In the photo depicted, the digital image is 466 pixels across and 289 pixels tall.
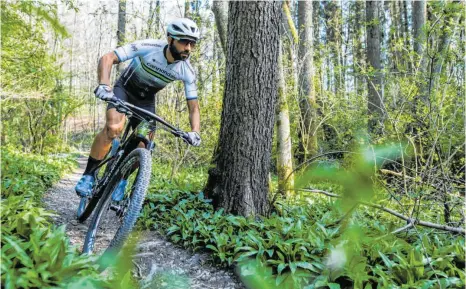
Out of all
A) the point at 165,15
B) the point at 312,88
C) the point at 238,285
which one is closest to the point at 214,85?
the point at 165,15

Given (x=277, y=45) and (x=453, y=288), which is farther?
(x=277, y=45)

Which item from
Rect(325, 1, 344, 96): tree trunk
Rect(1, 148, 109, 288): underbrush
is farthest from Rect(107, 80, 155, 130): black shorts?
Rect(325, 1, 344, 96): tree trunk

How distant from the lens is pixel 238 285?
2.98m

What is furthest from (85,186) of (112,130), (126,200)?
(126,200)

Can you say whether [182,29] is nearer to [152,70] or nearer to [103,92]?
[152,70]

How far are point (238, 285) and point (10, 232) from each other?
1.68 m

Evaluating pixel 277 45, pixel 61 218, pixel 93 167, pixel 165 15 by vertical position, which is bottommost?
pixel 61 218

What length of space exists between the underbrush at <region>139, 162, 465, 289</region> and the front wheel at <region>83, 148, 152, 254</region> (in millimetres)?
858

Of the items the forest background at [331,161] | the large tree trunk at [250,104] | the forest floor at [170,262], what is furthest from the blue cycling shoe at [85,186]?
the large tree trunk at [250,104]

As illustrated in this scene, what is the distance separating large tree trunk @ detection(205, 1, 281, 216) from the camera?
402 centimetres

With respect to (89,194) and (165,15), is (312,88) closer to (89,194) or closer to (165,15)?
(165,15)

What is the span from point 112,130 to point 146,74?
65 cm

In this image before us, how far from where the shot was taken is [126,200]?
2.84 metres

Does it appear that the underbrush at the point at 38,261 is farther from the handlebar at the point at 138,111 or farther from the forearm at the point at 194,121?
the forearm at the point at 194,121
